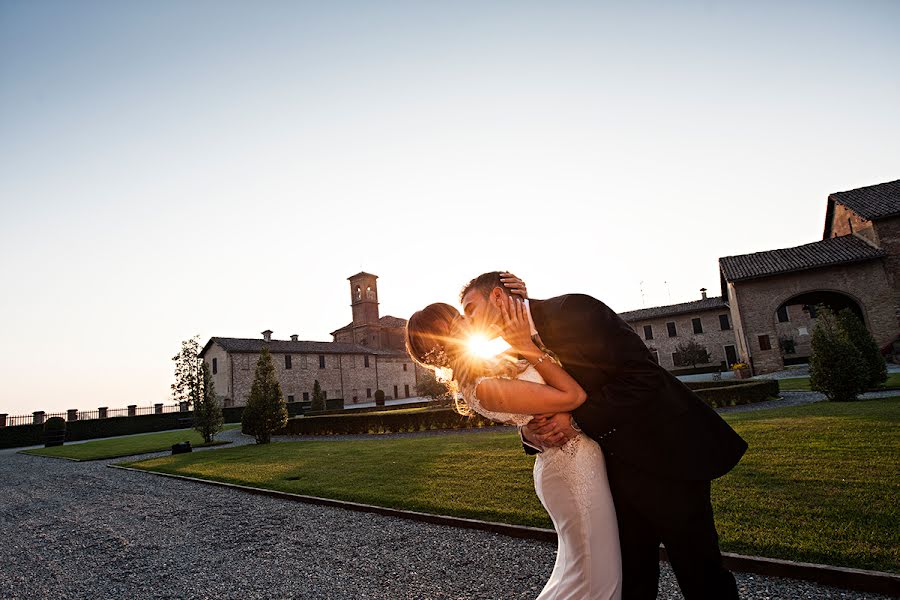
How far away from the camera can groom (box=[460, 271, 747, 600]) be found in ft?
6.24

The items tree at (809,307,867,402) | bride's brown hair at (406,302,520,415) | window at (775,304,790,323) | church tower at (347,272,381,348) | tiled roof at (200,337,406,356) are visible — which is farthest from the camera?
church tower at (347,272,381,348)

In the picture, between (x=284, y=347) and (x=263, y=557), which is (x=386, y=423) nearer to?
(x=263, y=557)

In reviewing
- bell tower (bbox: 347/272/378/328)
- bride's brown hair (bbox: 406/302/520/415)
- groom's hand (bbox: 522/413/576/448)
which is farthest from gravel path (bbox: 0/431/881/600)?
bell tower (bbox: 347/272/378/328)

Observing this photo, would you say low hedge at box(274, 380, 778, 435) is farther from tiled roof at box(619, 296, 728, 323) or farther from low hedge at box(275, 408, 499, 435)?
tiled roof at box(619, 296, 728, 323)

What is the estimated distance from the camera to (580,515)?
2.10 meters

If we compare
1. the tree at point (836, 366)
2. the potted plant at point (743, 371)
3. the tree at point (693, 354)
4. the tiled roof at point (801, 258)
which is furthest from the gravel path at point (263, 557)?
the tree at point (693, 354)

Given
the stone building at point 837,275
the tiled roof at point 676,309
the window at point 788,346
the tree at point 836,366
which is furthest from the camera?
the tiled roof at point 676,309

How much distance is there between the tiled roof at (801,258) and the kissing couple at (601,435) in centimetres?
2962

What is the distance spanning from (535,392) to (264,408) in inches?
742

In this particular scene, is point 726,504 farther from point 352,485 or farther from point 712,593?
point 352,485

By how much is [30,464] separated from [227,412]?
19.6m

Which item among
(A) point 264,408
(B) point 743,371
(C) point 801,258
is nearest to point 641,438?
(A) point 264,408

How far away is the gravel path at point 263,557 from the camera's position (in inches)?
158

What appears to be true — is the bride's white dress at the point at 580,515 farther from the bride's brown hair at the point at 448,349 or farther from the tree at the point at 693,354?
the tree at the point at 693,354
